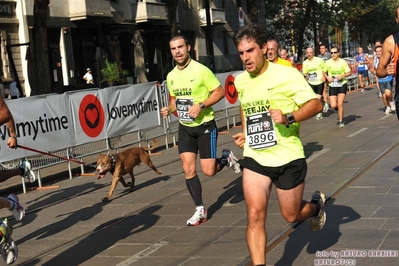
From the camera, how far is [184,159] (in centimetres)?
817

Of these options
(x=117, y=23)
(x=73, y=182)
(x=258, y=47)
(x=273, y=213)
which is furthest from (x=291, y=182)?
(x=117, y=23)

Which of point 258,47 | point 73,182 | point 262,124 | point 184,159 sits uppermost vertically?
point 258,47

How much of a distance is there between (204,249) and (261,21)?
172 ft

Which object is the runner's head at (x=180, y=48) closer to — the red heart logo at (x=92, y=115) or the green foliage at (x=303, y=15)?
the red heart logo at (x=92, y=115)

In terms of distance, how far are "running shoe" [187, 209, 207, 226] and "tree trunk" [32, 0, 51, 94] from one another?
12.1m

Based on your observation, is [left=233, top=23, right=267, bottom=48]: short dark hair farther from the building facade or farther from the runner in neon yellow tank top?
the building facade

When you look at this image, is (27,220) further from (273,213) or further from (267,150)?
(267,150)

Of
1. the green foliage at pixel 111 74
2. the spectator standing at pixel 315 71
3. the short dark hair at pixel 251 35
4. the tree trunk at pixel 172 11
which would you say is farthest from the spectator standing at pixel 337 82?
the tree trunk at pixel 172 11

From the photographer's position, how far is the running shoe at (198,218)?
788 centimetres

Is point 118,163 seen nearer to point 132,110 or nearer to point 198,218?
point 198,218

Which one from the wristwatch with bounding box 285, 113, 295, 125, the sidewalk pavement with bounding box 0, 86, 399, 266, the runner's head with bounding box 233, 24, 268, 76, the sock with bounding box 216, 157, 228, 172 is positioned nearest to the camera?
the wristwatch with bounding box 285, 113, 295, 125

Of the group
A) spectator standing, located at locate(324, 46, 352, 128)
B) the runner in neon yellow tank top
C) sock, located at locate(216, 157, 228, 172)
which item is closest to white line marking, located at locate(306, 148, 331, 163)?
sock, located at locate(216, 157, 228, 172)

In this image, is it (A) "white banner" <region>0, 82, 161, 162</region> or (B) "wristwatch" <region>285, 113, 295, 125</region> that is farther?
(A) "white banner" <region>0, 82, 161, 162</region>

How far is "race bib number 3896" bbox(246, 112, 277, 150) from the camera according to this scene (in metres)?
5.36
